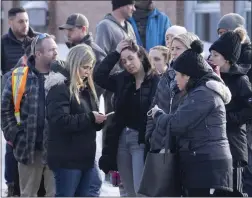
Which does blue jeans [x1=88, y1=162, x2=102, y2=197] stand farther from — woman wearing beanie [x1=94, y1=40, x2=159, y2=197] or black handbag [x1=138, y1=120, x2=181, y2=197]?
black handbag [x1=138, y1=120, x2=181, y2=197]

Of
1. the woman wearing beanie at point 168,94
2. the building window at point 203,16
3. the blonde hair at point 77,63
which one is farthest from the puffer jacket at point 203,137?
the building window at point 203,16

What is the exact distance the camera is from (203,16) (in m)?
20.6

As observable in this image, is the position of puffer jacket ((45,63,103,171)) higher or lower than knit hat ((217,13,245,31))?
lower

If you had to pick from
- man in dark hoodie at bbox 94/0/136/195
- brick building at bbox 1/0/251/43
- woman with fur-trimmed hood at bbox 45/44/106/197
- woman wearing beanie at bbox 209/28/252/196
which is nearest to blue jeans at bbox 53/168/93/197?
woman with fur-trimmed hood at bbox 45/44/106/197

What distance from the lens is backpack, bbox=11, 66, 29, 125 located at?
816 cm

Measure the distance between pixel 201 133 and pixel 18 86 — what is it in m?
2.11

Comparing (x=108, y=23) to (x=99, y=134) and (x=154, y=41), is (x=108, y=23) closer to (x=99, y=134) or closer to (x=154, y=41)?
(x=154, y=41)

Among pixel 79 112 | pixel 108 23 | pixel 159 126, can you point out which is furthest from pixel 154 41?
pixel 159 126

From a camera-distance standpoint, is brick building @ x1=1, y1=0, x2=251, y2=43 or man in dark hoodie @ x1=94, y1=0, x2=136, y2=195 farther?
brick building @ x1=1, y1=0, x2=251, y2=43

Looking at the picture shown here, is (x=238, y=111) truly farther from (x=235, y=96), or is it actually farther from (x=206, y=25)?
(x=206, y=25)

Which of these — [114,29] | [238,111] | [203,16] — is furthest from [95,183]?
[203,16]

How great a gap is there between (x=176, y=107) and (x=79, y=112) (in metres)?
1.01

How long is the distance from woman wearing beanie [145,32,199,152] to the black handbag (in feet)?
0.60

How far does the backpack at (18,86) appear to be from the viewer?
816cm
